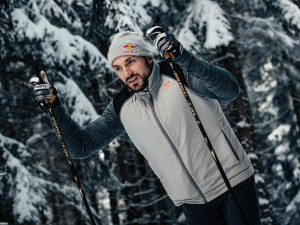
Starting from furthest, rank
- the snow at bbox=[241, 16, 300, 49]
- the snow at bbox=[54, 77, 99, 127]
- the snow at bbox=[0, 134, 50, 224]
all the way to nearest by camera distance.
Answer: the snow at bbox=[241, 16, 300, 49]
the snow at bbox=[54, 77, 99, 127]
the snow at bbox=[0, 134, 50, 224]

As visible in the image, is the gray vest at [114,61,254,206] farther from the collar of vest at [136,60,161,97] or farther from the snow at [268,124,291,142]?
the snow at [268,124,291,142]

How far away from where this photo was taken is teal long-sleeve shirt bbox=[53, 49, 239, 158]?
2590mm

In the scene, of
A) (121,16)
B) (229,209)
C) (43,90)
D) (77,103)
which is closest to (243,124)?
(77,103)

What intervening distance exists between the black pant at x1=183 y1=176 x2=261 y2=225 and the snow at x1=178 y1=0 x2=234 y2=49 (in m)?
5.69

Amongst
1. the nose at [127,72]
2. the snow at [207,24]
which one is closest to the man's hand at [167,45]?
the nose at [127,72]

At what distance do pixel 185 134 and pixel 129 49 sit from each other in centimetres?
79

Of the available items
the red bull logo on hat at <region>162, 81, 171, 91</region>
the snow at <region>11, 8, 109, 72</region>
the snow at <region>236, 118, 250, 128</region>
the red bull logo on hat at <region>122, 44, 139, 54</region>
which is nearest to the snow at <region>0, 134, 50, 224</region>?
the snow at <region>11, 8, 109, 72</region>

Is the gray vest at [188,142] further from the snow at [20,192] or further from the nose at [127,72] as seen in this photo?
the snow at [20,192]

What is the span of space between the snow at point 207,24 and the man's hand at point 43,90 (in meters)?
5.73

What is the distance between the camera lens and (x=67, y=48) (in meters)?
7.48

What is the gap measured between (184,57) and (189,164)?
2.53ft

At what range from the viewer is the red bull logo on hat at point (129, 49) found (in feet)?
9.69

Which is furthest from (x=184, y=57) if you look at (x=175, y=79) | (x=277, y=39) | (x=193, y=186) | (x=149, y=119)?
(x=277, y=39)

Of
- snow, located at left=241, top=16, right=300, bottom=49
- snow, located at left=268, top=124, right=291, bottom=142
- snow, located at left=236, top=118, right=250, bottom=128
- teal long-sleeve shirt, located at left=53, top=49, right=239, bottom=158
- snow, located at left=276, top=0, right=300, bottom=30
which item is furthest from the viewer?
snow, located at left=268, top=124, right=291, bottom=142
